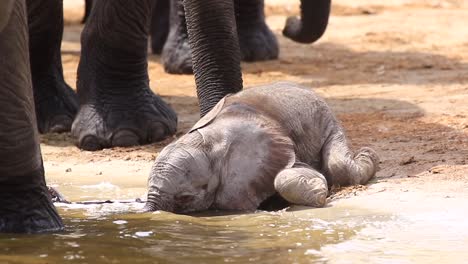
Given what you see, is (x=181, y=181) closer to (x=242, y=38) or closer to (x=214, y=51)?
(x=214, y=51)

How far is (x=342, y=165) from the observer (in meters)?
5.29

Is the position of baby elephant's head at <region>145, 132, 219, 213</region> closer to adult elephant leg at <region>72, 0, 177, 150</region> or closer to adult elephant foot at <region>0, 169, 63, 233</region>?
adult elephant foot at <region>0, 169, 63, 233</region>

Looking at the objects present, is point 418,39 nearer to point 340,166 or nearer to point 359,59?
point 359,59

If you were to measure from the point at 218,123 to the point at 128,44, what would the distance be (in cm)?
207

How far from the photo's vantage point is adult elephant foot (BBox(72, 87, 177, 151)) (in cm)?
689

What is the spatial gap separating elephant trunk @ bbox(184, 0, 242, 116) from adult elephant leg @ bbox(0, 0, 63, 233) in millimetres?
1218

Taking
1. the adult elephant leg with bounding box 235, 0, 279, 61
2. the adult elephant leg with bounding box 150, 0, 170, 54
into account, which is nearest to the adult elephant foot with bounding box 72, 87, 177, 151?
the adult elephant leg with bounding box 235, 0, 279, 61

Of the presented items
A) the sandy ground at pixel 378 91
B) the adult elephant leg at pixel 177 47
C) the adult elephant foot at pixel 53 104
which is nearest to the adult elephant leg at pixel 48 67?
the adult elephant foot at pixel 53 104

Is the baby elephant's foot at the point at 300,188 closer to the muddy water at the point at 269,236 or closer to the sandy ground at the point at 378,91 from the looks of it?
the muddy water at the point at 269,236

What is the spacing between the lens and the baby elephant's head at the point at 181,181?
199 inches

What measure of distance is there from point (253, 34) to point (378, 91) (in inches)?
78.2

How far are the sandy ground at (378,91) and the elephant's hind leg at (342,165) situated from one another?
0.23 ft

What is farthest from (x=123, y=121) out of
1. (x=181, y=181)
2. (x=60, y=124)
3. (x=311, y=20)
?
(x=181, y=181)

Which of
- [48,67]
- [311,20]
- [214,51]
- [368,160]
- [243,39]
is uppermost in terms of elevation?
[214,51]
